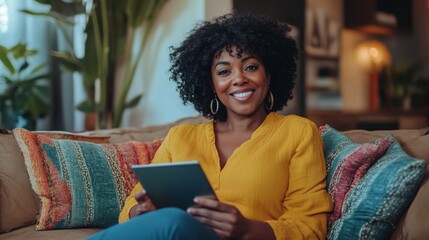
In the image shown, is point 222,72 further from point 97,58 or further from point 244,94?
point 97,58

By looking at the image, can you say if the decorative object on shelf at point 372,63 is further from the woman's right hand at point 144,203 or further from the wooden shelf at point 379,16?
the woman's right hand at point 144,203

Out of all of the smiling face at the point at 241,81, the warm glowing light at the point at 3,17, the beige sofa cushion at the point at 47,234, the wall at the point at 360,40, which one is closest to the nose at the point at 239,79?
the smiling face at the point at 241,81

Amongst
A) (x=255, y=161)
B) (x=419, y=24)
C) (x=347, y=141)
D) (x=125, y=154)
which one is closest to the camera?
(x=255, y=161)

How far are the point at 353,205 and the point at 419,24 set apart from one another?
504 centimetres

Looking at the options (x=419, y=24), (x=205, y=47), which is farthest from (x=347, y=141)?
(x=419, y=24)

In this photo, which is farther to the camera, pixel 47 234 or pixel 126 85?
pixel 126 85

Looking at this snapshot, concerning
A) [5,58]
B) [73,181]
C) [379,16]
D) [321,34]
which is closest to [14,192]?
[73,181]

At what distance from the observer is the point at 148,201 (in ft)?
3.92

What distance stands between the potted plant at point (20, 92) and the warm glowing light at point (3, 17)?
0.55 ft

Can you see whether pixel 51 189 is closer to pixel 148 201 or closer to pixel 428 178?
pixel 148 201

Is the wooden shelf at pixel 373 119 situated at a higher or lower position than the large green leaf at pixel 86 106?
lower

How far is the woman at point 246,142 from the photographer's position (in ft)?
3.87

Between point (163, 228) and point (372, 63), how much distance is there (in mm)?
4754

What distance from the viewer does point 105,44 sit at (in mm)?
2715
